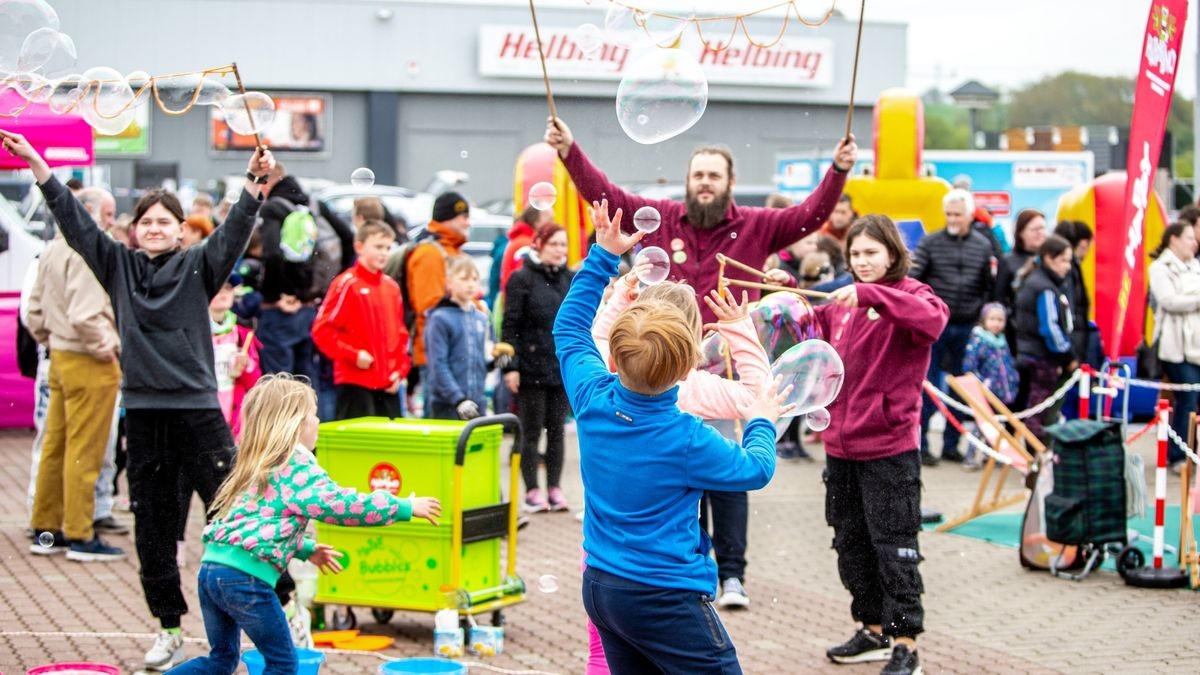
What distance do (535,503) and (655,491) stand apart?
5.68 m

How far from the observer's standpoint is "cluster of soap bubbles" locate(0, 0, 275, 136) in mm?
5613

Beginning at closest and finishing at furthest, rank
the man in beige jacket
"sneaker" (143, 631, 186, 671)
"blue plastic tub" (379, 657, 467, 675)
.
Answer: "blue plastic tub" (379, 657, 467, 675) < "sneaker" (143, 631, 186, 671) < the man in beige jacket

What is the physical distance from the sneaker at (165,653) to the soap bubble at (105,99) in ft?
6.60

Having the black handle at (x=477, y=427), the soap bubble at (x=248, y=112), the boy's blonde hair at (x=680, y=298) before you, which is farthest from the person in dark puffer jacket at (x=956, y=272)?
the boy's blonde hair at (x=680, y=298)

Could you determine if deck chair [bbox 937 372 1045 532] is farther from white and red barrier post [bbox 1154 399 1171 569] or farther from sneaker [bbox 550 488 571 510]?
sneaker [bbox 550 488 571 510]

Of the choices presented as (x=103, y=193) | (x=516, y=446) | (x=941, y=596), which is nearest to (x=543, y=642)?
(x=516, y=446)

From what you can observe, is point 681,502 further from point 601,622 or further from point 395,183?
point 395,183

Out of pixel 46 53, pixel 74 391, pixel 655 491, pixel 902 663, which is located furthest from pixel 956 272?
pixel 655 491

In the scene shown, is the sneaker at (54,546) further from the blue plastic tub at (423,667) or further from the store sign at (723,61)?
the store sign at (723,61)

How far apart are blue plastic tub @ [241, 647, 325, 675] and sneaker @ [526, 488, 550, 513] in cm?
423

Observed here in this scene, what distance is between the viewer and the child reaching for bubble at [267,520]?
15.2 feet

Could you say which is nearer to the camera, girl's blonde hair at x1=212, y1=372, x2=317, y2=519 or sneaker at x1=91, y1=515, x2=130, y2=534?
girl's blonde hair at x1=212, y1=372, x2=317, y2=519

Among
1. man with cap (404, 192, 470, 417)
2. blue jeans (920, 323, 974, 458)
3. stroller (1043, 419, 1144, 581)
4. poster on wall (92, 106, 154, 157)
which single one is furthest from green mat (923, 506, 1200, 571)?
poster on wall (92, 106, 154, 157)

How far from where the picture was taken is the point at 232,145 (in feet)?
110
